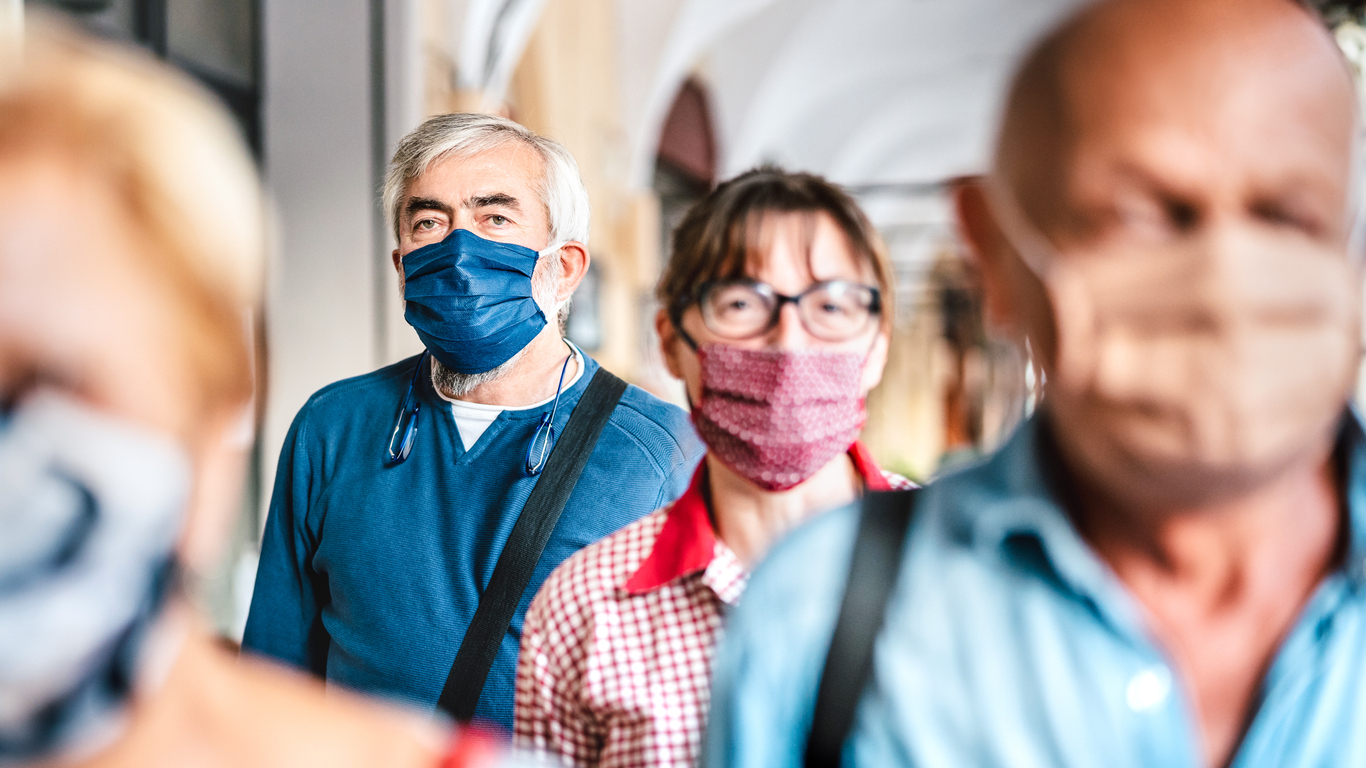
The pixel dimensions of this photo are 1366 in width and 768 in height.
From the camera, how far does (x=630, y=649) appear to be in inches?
53.9

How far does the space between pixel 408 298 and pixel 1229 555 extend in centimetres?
154

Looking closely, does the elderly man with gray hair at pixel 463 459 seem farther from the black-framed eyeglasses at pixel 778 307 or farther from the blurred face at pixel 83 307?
the blurred face at pixel 83 307

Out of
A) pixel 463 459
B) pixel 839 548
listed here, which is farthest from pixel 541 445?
pixel 839 548

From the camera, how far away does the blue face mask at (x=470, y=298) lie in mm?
1944

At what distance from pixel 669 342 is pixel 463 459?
22.1 inches

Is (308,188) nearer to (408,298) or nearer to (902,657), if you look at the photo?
(408,298)

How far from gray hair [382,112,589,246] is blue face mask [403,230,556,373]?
0.30 feet

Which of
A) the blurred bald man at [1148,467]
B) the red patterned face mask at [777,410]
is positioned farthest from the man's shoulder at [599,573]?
the blurred bald man at [1148,467]

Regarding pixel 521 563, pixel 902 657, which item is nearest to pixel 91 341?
pixel 902 657

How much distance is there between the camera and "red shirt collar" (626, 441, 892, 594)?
142 cm

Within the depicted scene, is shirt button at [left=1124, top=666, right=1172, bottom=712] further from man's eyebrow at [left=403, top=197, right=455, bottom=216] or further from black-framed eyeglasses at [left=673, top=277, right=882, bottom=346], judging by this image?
man's eyebrow at [left=403, top=197, right=455, bottom=216]

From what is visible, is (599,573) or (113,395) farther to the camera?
(599,573)

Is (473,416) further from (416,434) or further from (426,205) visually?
(426,205)

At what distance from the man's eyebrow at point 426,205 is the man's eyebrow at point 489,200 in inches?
1.6
